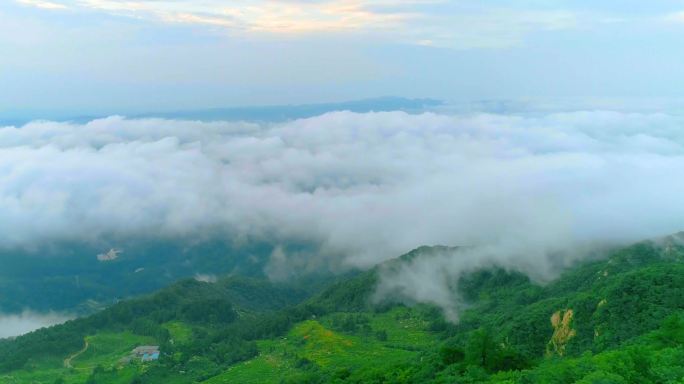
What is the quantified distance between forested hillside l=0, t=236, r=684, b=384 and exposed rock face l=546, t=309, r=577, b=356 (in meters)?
0.17

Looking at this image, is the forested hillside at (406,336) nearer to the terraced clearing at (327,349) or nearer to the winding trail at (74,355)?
the terraced clearing at (327,349)

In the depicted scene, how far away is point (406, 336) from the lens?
100312 millimetres

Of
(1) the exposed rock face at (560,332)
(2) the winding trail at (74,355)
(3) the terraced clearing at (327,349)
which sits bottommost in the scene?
(2) the winding trail at (74,355)

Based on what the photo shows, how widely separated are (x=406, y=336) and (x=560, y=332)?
121ft

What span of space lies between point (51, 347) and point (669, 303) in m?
104

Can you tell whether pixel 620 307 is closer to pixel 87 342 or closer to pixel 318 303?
pixel 318 303

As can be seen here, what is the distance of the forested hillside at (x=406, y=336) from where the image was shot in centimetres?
4656

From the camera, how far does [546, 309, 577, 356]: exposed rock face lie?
65.4 m

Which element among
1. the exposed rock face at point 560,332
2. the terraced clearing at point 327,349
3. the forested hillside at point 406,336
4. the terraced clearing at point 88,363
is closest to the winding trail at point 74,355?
the terraced clearing at point 88,363

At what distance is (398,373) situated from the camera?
51.6m

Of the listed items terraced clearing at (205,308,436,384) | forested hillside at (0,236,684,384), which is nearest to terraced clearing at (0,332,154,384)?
forested hillside at (0,236,684,384)

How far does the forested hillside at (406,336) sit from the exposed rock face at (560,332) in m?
0.17

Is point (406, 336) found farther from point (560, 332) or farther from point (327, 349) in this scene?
point (560, 332)

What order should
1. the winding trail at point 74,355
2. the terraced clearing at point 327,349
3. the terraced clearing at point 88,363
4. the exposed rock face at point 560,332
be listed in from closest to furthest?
the exposed rock face at point 560,332
the terraced clearing at point 327,349
the terraced clearing at point 88,363
the winding trail at point 74,355
